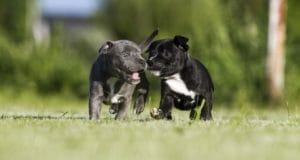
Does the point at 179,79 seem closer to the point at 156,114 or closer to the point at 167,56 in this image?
the point at 167,56

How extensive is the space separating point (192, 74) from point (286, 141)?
9.60 ft

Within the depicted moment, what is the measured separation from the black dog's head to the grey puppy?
15 centimetres

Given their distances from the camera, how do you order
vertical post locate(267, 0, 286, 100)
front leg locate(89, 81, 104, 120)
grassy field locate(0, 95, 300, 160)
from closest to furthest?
grassy field locate(0, 95, 300, 160), front leg locate(89, 81, 104, 120), vertical post locate(267, 0, 286, 100)

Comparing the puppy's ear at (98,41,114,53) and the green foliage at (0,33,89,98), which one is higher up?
the puppy's ear at (98,41,114,53)

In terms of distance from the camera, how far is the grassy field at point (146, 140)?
20.9ft

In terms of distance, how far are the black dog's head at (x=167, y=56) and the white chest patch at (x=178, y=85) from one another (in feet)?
0.18

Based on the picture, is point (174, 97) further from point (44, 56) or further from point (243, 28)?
point (44, 56)

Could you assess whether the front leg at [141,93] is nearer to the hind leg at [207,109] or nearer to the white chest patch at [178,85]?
the white chest patch at [178,85]

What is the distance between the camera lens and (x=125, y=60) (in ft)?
33.9

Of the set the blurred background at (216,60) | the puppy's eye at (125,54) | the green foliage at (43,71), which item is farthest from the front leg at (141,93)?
the green foliage at (43,71)

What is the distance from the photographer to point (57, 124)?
9047 millimetres

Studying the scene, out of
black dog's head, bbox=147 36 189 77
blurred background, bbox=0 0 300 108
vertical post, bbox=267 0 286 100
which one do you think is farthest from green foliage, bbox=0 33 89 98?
black dog's head, bbox=147 36 189 77

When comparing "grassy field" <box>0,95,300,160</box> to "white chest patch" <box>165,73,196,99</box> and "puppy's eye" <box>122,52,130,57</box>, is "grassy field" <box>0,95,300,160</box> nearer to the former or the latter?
"white chest patch" <box>165,73,196,99</box>

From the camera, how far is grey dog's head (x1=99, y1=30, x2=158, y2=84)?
33.6 feet
